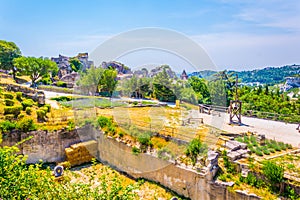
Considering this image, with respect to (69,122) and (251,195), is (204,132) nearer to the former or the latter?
(251,195)

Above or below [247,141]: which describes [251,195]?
below

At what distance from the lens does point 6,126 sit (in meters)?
13.3

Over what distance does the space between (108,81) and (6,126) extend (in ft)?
40.4

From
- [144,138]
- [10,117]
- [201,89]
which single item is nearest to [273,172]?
[144,138]

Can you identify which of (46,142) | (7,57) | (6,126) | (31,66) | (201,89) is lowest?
(46,142)

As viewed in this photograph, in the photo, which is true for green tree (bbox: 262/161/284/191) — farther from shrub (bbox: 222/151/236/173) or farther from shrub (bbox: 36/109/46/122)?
shrub (bbox: 36/109/46/122)

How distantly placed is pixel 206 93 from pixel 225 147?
1002cm

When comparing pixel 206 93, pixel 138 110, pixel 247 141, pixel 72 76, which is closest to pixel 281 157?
pixel 247 141

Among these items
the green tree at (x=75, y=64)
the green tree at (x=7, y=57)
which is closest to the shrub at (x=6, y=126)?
the green tree at (x=7, y=57)

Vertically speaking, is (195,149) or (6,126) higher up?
(6,126)

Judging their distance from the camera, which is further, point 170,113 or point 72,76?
point 72,76

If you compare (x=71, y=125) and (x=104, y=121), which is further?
(x=71, y=125)

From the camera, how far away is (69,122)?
1524 cm

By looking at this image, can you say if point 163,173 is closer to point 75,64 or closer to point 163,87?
point 163,87
